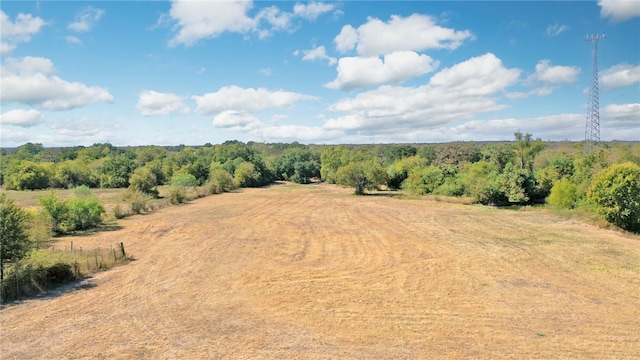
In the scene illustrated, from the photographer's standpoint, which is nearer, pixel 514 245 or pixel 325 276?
pixel 325 276

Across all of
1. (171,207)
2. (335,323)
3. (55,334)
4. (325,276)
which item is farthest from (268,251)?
(171,207)

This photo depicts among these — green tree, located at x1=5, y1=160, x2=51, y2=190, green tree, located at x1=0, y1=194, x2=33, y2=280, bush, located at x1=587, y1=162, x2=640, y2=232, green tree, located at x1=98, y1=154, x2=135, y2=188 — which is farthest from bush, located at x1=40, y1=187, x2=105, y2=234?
green tree, located at x1=5, y1=160, x2=51, y2=190

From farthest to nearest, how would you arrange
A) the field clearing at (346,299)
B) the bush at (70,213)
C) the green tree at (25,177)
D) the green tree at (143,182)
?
the green tree at (25,177), the green tree at (143,182), the bush at (70,213), the field clearing at (346,299)

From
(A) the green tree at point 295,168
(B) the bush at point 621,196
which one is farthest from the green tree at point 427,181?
(A) the green tree at point 295,168

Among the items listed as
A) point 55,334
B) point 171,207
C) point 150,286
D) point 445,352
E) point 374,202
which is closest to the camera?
point 445,352

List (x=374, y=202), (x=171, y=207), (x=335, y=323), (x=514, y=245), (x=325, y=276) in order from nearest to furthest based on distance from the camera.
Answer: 1. (x=335, y=323)
2. (x=325, y=276)
3. (x=514, y=245)
4. (x=171, y=207)
5. (x=374, y=202)

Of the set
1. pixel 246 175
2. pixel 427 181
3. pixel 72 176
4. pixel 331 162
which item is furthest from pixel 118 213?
pixel 331 162

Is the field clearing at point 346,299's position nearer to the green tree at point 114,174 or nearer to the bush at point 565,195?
the bush at point 565,195

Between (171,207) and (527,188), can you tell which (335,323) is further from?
(527,188)
